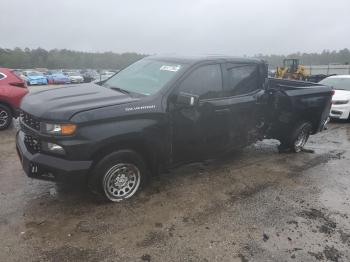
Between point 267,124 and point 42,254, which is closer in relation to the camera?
point 42,254

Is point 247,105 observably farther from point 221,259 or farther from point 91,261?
point 91,261

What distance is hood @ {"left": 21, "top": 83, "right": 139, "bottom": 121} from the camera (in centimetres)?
399

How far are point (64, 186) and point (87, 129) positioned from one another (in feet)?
4.62

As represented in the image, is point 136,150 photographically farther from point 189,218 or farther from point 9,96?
point 9,96

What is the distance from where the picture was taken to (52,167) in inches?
158

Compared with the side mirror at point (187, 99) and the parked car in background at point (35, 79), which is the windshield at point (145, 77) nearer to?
the side mirror at point (187, 99)

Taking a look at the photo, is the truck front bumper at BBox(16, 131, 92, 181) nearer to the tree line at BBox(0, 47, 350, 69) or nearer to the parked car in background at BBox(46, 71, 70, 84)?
the parked car in background at BBox(46, 71, 70, 84)

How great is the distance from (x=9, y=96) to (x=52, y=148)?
5.36 metres

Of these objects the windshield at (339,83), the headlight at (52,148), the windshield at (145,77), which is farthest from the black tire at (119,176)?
the windshield at (339,83)

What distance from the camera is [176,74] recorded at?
4.89 metres

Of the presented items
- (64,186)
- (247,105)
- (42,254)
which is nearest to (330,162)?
(247,105)

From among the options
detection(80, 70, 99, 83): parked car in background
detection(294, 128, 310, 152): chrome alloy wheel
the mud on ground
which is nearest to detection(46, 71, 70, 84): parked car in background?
detection(80, 70, 99, 83): parked car in background

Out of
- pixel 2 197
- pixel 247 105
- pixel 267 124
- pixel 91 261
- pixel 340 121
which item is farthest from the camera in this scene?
pixel 340 121

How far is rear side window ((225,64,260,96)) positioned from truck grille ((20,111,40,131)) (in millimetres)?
2726
